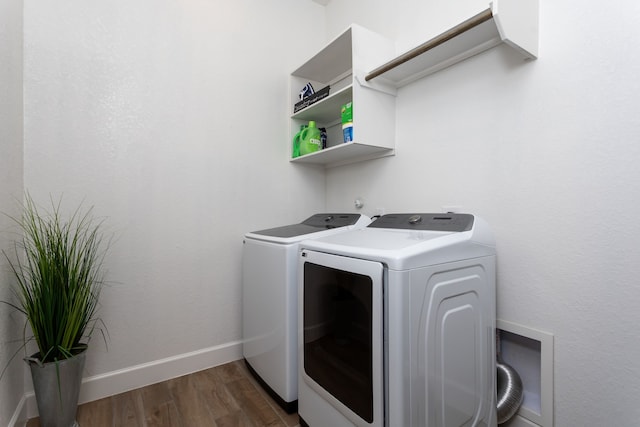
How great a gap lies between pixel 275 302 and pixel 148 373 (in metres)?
0.95

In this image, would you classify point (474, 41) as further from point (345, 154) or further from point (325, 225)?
point (325, 225)

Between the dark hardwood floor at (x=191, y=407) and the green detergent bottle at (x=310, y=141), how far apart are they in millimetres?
1575

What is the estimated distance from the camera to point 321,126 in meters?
2.49

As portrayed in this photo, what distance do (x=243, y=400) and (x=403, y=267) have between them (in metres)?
1.31

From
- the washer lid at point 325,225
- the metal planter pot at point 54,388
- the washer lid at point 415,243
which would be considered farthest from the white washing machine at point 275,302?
the metal planter pot at point 54,388

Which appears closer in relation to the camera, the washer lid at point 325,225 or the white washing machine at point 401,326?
the white washing machine at point 401,326

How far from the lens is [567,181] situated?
1144 mm

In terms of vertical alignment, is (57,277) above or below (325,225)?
below

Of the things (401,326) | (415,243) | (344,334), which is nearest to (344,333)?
(344,334)

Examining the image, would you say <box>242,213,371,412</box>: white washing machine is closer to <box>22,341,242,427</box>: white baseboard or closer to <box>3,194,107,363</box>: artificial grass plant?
<box>22,341,242,427</box>: white baseboard

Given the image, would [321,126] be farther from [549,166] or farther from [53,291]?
[53,291]

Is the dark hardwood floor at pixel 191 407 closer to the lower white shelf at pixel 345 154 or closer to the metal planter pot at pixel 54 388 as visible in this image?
the metal planter pot at pixel 54 388

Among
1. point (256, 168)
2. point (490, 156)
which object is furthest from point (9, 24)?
point (490, 156)

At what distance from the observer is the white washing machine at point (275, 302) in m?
1.51
